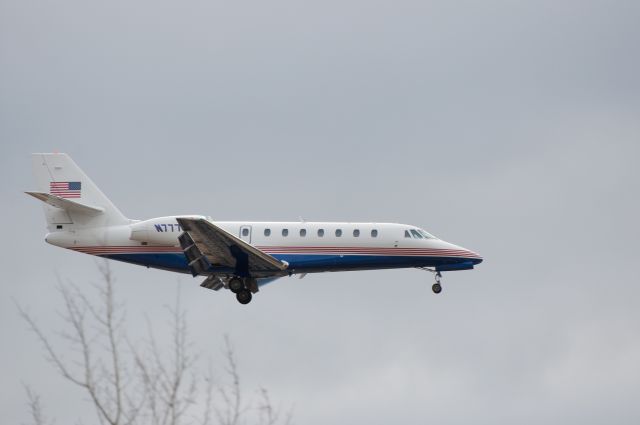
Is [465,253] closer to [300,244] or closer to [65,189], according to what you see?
[300,244]

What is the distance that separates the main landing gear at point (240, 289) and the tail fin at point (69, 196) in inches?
218

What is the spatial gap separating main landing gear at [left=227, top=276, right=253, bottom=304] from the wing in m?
0.40

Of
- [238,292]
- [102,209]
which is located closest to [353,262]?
[238,292]

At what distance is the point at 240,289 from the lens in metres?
46.5

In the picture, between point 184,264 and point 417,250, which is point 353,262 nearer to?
point 417,250

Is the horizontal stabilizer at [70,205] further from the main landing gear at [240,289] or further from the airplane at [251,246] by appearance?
the main landing gear at [240,289]

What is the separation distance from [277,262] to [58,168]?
11668mm

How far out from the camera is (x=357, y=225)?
46.6m

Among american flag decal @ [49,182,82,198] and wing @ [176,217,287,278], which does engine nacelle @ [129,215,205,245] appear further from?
american flag decal @ [49,182,82,198]

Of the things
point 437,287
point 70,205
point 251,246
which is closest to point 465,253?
point 437,287

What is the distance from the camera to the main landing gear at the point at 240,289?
46.3 m

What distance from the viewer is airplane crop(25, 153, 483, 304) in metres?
45.8

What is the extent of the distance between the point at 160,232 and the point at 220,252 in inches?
121

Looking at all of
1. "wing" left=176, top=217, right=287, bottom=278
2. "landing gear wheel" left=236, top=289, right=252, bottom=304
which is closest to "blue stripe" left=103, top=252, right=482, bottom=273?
"wing" left=176, top=217, right=287, bottom=278
